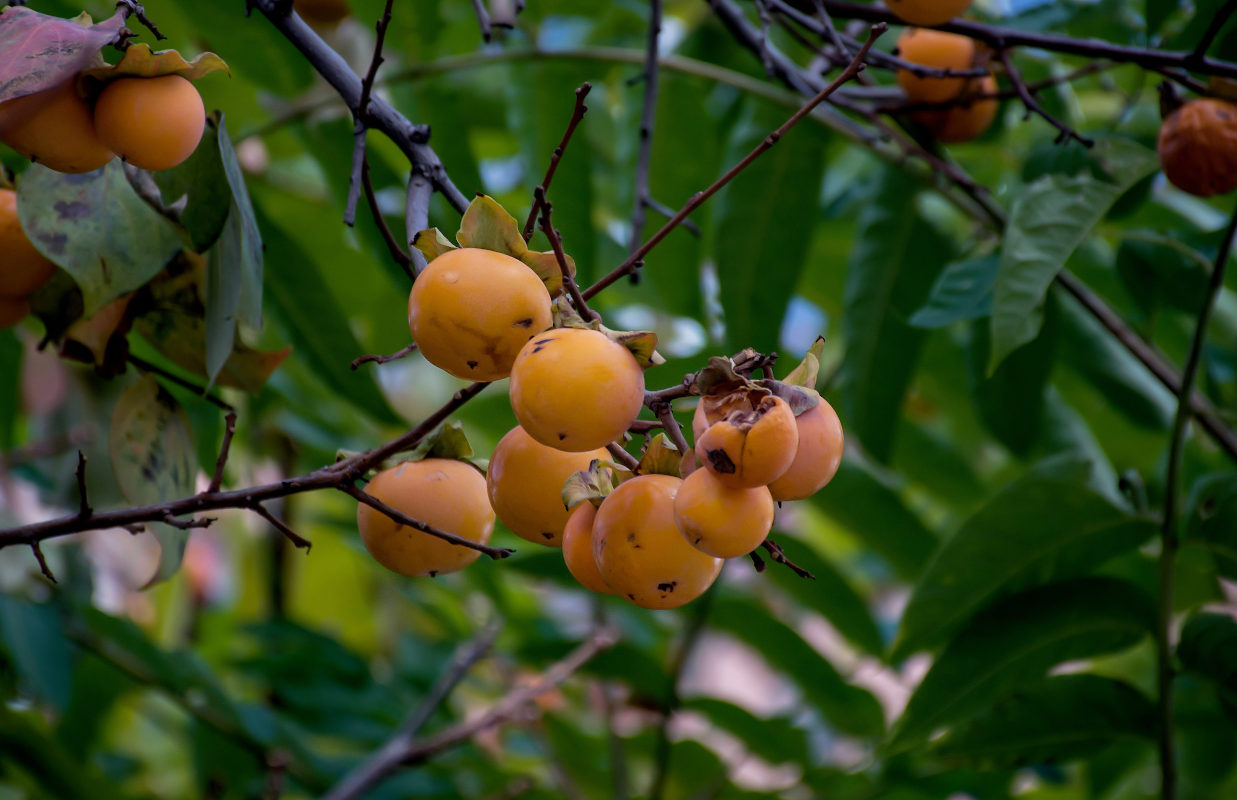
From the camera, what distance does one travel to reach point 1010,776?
151 cm

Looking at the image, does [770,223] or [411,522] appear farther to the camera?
[770,223]

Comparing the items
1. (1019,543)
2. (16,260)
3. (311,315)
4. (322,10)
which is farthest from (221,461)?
(322,10)

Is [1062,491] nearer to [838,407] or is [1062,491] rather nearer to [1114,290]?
[838,407]

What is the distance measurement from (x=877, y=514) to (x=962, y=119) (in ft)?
2.06

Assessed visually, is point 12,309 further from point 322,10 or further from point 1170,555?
point 1170,555

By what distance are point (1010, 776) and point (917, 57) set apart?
1015mm

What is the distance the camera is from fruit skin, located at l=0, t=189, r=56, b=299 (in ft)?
2.94

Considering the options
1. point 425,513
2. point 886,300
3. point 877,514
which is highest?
point 886,300

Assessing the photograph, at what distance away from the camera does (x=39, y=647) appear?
1.40 m

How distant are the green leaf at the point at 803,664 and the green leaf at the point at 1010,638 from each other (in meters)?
0.42

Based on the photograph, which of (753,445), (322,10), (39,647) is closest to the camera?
(753,445)

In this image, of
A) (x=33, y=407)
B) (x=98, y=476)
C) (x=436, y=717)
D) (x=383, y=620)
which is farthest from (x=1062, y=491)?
(x=33, y=407)

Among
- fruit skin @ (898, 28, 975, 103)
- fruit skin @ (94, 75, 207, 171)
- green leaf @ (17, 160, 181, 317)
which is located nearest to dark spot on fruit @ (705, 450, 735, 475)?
fruit skin @ (94, 75, 207, 171)

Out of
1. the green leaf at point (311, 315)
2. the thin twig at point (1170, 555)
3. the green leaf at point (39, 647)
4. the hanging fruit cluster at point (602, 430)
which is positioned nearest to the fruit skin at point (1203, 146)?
the thin twig at point (1170, 555)
